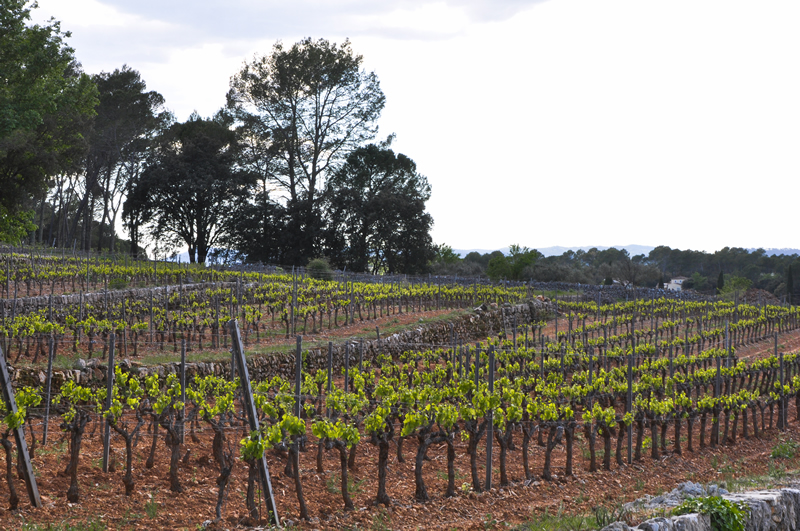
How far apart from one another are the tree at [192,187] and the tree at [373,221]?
6.45 metres

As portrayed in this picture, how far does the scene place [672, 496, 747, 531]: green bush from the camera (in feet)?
22.3

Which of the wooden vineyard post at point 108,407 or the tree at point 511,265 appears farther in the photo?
the tree at point 511,265

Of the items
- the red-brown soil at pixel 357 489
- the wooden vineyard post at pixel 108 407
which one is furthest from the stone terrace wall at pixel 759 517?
the wooden vineyard post at pixel 108 407

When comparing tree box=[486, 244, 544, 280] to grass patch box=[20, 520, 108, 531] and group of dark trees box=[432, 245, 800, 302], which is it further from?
grass patch box=[20, 520, 108, 531]

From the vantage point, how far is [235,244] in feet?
149

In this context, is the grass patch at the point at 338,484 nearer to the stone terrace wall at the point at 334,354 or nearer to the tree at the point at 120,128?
the stone terrace wall at the point at 334,354

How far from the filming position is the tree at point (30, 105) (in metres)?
22.9

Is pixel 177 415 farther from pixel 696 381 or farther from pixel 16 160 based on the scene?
pixel 16 160

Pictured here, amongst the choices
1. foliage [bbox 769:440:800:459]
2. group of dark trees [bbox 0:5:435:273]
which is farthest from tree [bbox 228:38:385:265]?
foliage [bbox 769:440:800:459]

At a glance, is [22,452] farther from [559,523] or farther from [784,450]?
[784,450]

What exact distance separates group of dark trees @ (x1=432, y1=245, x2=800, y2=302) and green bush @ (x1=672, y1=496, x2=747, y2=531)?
41704 mm

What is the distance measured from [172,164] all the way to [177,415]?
1399 inches

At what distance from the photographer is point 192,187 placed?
1646 inches

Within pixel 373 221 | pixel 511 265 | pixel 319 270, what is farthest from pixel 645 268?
pixel 319 270
